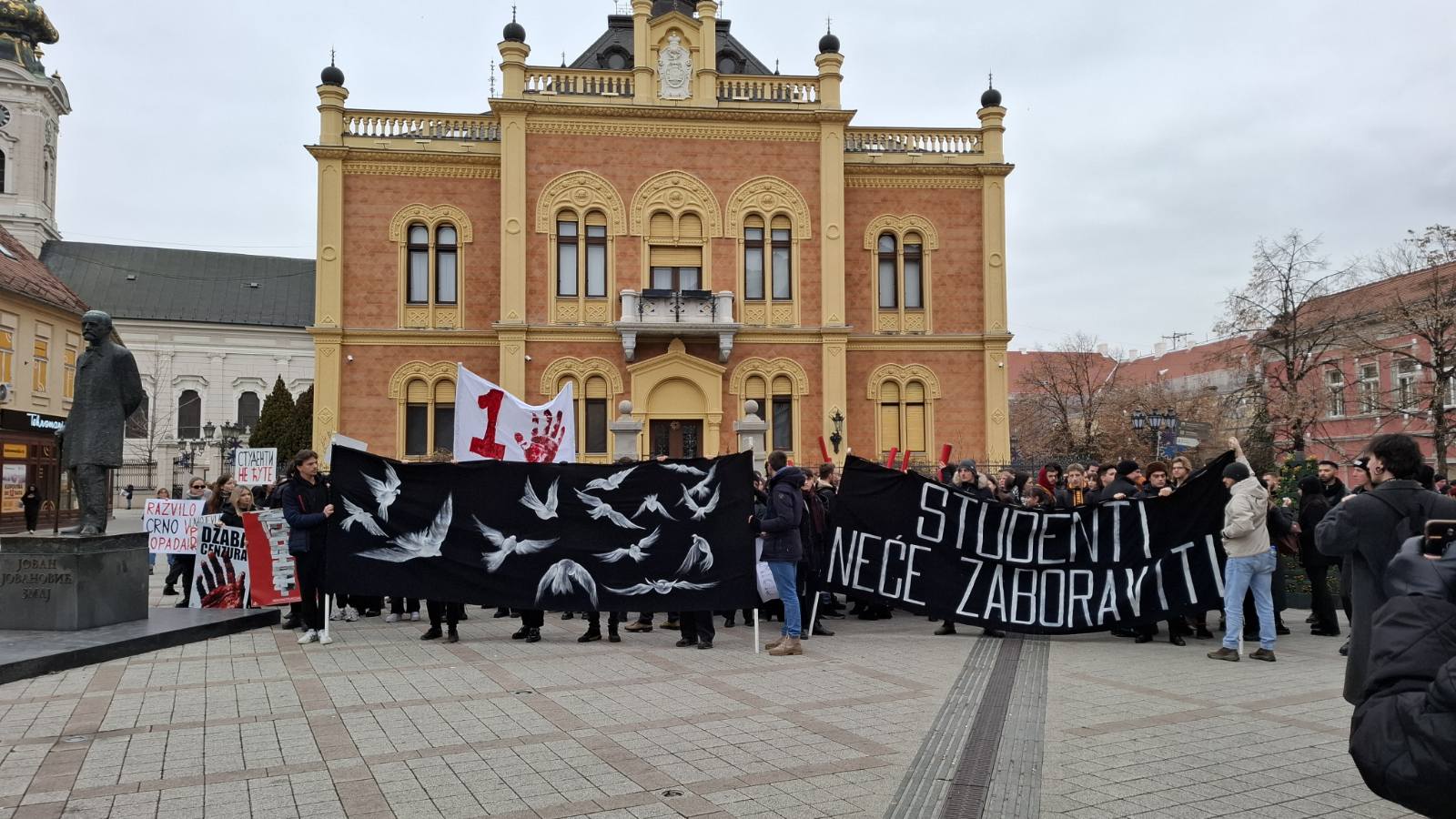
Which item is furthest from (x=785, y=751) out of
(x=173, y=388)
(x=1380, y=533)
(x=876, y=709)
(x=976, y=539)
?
(x=173, y=388)

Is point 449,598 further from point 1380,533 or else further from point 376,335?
point 376,335

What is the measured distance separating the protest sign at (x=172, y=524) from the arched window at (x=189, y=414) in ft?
200

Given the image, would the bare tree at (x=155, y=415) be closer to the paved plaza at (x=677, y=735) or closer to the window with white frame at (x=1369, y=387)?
the paved plaza at (x=677, y=735)

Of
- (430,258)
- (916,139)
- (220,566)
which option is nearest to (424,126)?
(430,258)

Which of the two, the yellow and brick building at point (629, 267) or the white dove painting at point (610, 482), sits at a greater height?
the yellow and brick building at point (629, 267)

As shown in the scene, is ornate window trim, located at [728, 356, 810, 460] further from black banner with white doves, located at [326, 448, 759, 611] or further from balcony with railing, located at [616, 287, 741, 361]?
black banner with white doves, located at [326, 448, 759, 611]

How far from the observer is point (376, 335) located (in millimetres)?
32344

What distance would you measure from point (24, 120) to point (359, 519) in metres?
76.4

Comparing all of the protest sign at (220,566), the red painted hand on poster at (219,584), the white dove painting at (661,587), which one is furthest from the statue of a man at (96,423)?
the white dove painting at (661,587)

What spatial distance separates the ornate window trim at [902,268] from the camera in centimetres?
3428

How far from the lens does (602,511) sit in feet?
35.7

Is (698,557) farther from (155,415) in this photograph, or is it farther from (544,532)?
(155,415)

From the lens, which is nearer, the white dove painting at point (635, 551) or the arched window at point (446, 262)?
the white dove painting at point (635, 551)

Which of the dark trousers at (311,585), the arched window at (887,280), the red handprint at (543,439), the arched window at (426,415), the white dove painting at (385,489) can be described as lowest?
the dark trousers at (311,585)
